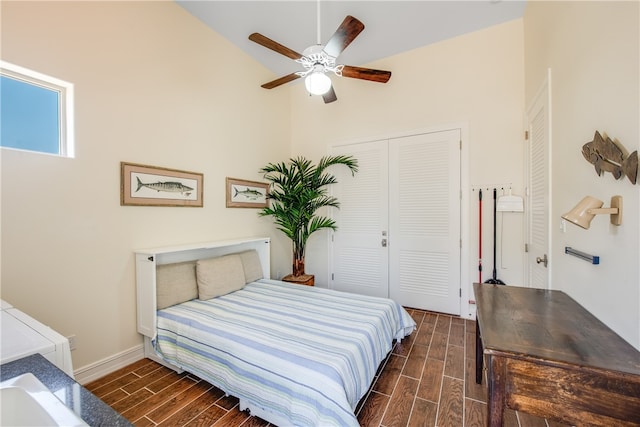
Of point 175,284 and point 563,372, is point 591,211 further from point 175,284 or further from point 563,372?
point 175,284

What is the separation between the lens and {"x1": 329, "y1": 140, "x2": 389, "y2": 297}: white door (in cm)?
363

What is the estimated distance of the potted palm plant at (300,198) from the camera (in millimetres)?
3672

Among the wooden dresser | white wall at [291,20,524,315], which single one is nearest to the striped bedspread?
the wooden dresser

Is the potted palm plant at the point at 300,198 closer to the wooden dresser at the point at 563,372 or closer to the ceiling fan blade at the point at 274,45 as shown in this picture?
the ceiling fan blade at the point at 274,45

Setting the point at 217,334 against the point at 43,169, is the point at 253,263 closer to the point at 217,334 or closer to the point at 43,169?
the point at 217,334

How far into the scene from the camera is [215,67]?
3.09 m

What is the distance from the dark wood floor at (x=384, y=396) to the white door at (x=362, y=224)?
52.5 inches

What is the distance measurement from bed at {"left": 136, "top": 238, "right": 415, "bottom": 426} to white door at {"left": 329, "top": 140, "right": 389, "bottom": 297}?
113 cm

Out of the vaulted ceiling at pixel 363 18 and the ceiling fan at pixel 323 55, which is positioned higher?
the vaulted ceiling at pixel 363 18

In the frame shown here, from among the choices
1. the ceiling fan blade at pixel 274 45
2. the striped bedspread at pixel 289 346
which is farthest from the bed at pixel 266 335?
the ceiling fan blade at pixel 274 45

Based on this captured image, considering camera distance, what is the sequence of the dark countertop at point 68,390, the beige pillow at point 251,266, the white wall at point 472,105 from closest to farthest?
the dark countertop at point 68,390, the white wall at point 472,105, the beige pillow at point 251,266

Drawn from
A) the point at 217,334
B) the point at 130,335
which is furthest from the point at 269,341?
the point at 130,335

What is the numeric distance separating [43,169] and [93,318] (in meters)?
1.18

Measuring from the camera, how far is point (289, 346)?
167 cm
